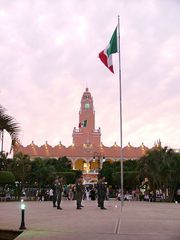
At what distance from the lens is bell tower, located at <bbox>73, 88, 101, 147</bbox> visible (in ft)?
445

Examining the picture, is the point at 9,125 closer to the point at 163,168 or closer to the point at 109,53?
the point at 109,53

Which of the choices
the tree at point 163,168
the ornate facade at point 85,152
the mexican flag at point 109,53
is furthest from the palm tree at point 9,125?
A: the ornate facade at point 85,152

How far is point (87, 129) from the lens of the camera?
13912 centimetres

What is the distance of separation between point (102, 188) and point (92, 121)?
121m

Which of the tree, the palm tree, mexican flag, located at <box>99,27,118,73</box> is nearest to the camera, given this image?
the palm tree

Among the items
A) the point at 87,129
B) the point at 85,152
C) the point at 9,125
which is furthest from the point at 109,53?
the point at 87,129

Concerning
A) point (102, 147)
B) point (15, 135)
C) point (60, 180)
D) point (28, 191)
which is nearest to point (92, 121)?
point (102, 147)

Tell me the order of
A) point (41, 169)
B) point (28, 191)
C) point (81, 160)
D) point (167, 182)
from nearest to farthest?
1. point (167, 182)
2. point (28, 191)
3. point (41, 169)
4. point (81, 160)

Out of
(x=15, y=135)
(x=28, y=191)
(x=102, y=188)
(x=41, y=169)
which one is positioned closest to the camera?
(x=15, y=135)

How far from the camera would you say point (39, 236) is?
32.0 feet

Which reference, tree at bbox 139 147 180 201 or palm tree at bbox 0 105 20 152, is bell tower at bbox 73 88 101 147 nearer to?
tree at bbox 139 147 180 201

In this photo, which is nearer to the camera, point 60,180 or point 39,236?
point 39,236

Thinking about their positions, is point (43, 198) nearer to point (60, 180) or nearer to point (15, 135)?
point (60, 180)

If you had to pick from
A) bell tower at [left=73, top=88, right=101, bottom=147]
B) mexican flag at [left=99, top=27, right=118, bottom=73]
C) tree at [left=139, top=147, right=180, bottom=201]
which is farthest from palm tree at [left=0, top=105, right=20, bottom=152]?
bell tower at [left=73, top=88, right=101, bottom=147]
